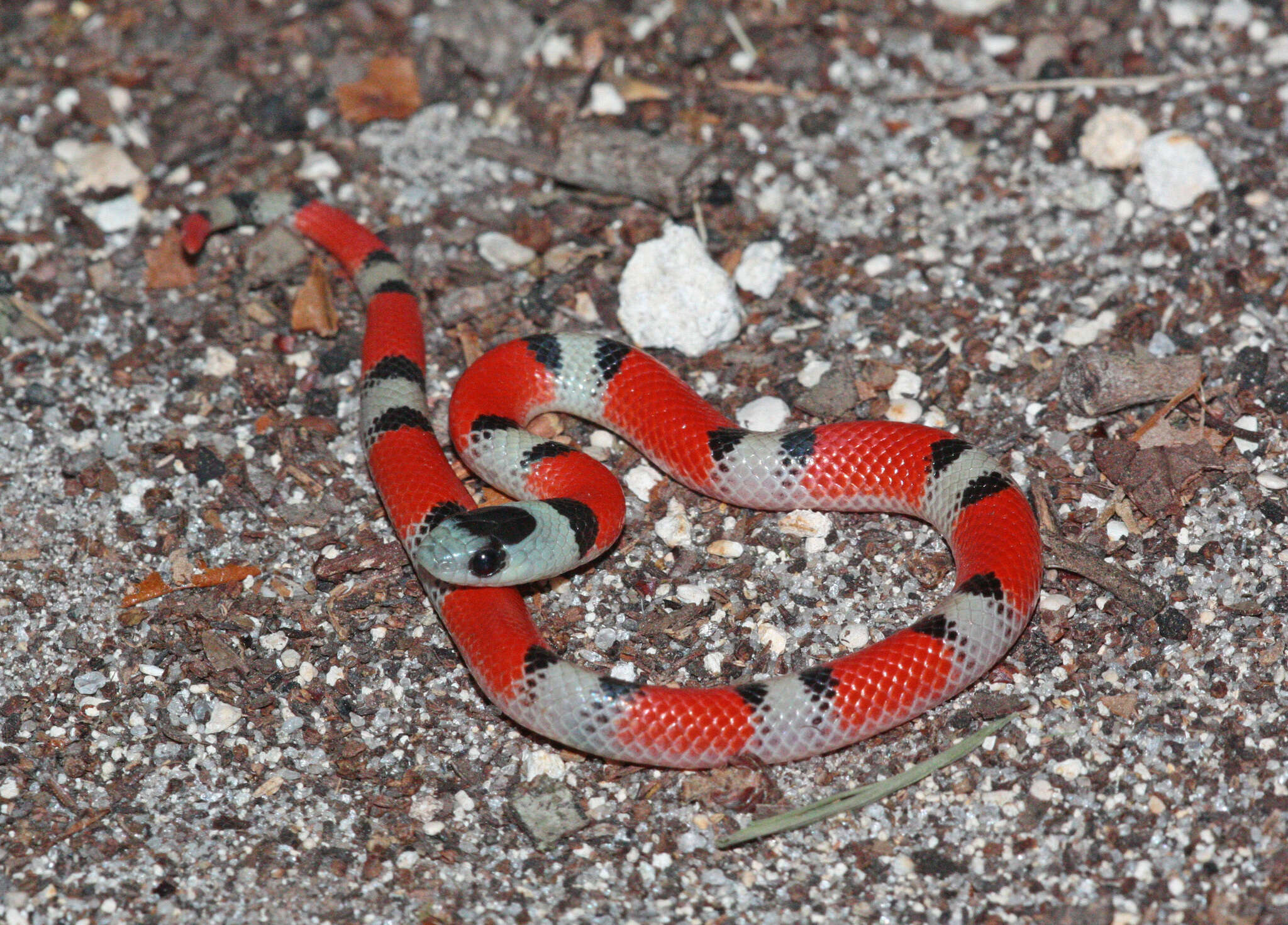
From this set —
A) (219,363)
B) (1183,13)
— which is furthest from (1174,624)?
(219,363)


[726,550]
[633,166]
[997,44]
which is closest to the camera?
[726,550]

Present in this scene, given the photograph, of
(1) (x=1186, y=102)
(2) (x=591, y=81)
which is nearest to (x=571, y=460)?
(2) (x=591, y=81)

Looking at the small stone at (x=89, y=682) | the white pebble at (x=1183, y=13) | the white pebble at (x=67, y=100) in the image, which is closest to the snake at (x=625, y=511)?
the small stone at (x=89, y=682)

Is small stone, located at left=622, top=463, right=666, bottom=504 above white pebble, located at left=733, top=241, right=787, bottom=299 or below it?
below

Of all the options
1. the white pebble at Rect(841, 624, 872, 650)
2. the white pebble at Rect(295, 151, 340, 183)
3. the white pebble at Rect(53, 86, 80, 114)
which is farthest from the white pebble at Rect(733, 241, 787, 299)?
the white pebble at Rect(53, 86, 80, 114)

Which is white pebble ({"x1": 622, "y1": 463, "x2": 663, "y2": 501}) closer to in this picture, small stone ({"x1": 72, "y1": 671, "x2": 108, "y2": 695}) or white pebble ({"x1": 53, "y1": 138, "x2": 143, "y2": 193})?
small stone ({"x1": 72, "y1": 671, "x2": 108, "y2": 695})

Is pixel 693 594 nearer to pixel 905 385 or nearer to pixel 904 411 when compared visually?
pixel 904 411

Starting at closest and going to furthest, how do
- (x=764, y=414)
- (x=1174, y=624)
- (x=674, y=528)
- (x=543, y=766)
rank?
(x=543, y=766)
(x=1174, y=624)
(x=674, y=528)
(x=764, y=414)

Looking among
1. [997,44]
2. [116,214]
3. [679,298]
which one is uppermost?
[997,44]
